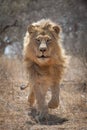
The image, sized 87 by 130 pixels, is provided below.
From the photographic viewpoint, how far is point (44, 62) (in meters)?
6.52

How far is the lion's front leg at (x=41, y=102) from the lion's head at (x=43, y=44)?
359 mm

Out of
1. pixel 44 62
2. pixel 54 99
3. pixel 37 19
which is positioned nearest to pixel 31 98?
pixel 54 99

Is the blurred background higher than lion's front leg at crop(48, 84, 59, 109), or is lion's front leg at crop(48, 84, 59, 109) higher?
the blurred background

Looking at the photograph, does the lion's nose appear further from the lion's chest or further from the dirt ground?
the dirt ground

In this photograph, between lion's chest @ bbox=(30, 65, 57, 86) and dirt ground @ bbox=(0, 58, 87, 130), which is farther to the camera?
lion's chest @ bbox=(30, 65, 57, 86)

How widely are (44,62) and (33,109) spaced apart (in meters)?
0.91

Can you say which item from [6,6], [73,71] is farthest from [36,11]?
[73,71]

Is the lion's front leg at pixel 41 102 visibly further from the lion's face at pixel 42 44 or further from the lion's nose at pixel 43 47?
the lion's nose at pixel 43 47

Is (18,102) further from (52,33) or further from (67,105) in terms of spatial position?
(52,33)

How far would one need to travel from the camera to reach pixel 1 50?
13.6m

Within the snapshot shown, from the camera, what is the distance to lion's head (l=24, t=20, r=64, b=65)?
6.45m

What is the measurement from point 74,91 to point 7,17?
729 centimetres

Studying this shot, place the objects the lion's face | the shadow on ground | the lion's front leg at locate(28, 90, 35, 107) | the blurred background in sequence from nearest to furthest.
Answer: the shadow on ground → the lion's face → the lion's front leg at locate(28, 90, 35, 107) → the blurred background

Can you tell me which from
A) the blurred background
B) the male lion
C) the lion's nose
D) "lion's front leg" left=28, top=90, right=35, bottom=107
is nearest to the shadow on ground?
the male lion
